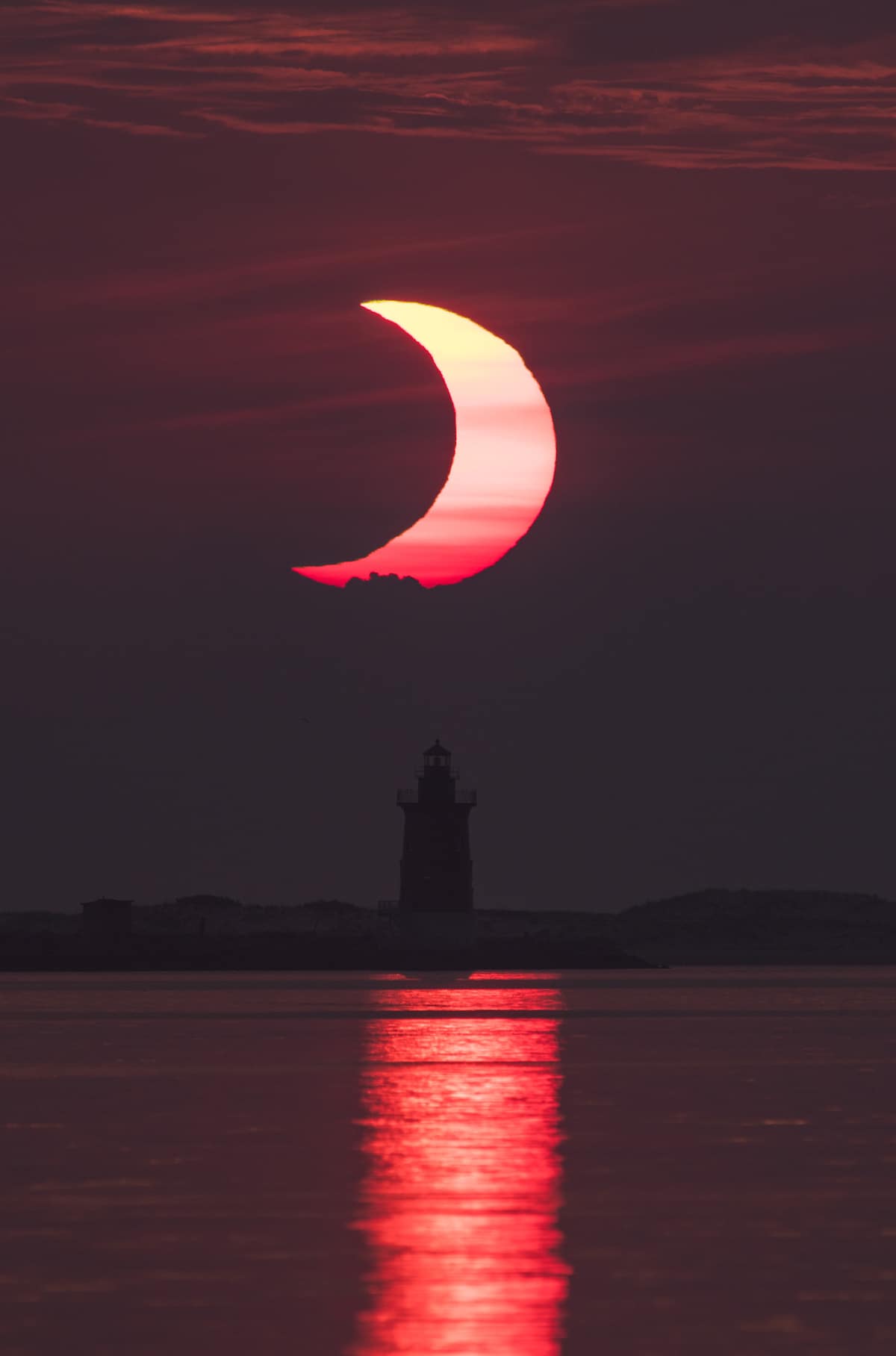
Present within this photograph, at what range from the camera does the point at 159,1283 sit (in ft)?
73.1

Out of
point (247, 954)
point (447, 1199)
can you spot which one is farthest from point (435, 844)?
point (447, 1199)

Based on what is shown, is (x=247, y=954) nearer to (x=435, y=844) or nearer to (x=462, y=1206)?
(x=435, y=844)

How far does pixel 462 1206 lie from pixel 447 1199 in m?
0.76

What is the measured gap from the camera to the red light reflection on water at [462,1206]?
66.1 ft

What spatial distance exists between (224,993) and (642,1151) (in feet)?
256

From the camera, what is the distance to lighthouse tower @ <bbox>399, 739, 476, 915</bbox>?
388ft

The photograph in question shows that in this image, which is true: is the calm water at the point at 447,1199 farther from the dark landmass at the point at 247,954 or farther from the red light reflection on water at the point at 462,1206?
the dark landmass at the point at 247,954

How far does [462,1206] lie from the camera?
91.8 ft

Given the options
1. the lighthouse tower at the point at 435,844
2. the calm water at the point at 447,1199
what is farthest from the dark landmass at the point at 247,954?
the calm water at the point at 447,1199

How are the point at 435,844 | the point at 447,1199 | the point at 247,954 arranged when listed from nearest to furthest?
the point at 447,1199 → the point at 435,844 → the point at 247,954

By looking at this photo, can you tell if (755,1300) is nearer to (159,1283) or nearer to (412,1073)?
(159,1283)

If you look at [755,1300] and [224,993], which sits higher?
[224,993]

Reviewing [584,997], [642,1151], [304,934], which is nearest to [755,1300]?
[642,1151]

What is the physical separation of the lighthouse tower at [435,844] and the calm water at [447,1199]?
5545 centimetres
